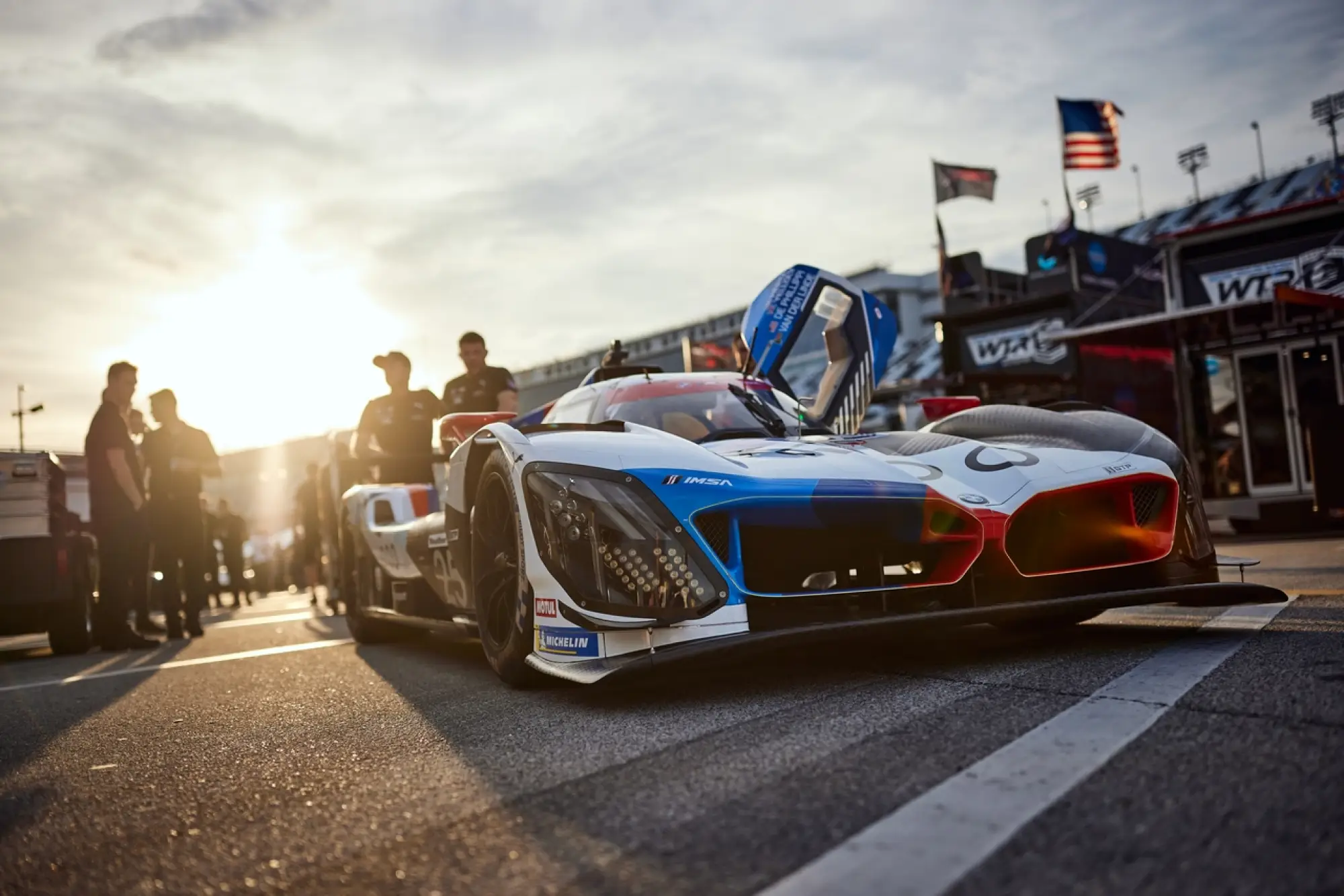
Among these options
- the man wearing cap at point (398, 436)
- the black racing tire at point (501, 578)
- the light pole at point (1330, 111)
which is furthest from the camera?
the light pole at point (1330, 111)

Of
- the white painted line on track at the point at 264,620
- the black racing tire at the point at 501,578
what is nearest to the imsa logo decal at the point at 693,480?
the black racing tire at the point at 501,578

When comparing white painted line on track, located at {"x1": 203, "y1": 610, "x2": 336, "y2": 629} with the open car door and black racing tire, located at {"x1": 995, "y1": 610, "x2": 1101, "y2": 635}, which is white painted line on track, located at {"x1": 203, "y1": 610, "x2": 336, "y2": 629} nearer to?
the open car door

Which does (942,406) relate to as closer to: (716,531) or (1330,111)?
(716,531)

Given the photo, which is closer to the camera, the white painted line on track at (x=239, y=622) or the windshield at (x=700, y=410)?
the windshield at (x=700, y=410)

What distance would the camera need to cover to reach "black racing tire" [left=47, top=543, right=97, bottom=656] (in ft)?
25.7

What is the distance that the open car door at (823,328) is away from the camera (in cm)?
539

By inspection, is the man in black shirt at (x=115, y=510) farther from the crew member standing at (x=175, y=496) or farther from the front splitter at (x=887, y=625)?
the front splitter at (x=887, y=625)

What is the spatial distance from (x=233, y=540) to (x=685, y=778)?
15278 millimetres

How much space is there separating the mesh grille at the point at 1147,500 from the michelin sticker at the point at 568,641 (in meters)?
1.83

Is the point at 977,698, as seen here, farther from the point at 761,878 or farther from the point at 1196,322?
the point at 1196,322

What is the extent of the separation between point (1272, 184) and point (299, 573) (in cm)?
6410

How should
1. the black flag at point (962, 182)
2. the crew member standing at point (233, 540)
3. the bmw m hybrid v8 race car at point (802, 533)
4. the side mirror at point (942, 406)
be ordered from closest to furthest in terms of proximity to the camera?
the bmw m hybrid v8 race car at point (802, 533) → the side mirror at point (942, 406) → the crew member standing at point (233, 540) → the black flag at point (962, 182)

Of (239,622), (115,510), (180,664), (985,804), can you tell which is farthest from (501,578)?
(239,622)

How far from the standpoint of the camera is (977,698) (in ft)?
9.00
